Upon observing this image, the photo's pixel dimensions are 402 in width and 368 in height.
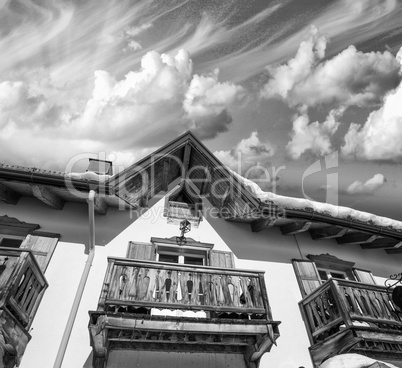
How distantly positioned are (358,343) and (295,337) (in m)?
1.39

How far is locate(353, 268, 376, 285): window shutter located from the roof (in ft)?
2.93

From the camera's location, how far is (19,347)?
5426 millimetres

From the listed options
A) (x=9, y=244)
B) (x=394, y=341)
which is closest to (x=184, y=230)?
(x=9, y=244)

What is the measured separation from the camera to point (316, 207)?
8344mm

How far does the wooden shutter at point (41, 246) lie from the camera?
22.3 feet

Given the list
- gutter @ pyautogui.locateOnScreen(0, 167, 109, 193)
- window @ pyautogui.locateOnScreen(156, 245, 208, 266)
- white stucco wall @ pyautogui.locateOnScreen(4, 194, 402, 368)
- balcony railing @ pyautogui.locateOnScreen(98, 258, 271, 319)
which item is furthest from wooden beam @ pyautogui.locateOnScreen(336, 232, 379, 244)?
gutter @ pyautogui.locateOnScreen(0, 167, 109, 193)

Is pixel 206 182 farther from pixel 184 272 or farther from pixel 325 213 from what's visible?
pixel 184 272

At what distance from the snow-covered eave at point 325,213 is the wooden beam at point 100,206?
393 cm

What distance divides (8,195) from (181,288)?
5123 millimetres

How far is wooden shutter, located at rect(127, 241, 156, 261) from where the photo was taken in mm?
7469

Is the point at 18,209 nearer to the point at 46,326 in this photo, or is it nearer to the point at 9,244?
the point at 9,244

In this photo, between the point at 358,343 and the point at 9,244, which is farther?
the point at 9,244

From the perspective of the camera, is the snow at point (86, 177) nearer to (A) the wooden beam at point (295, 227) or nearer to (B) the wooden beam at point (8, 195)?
(B) the wooden beam at point (8, 195)

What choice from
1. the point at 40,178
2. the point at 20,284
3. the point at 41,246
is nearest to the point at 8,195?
the point at 40,178
